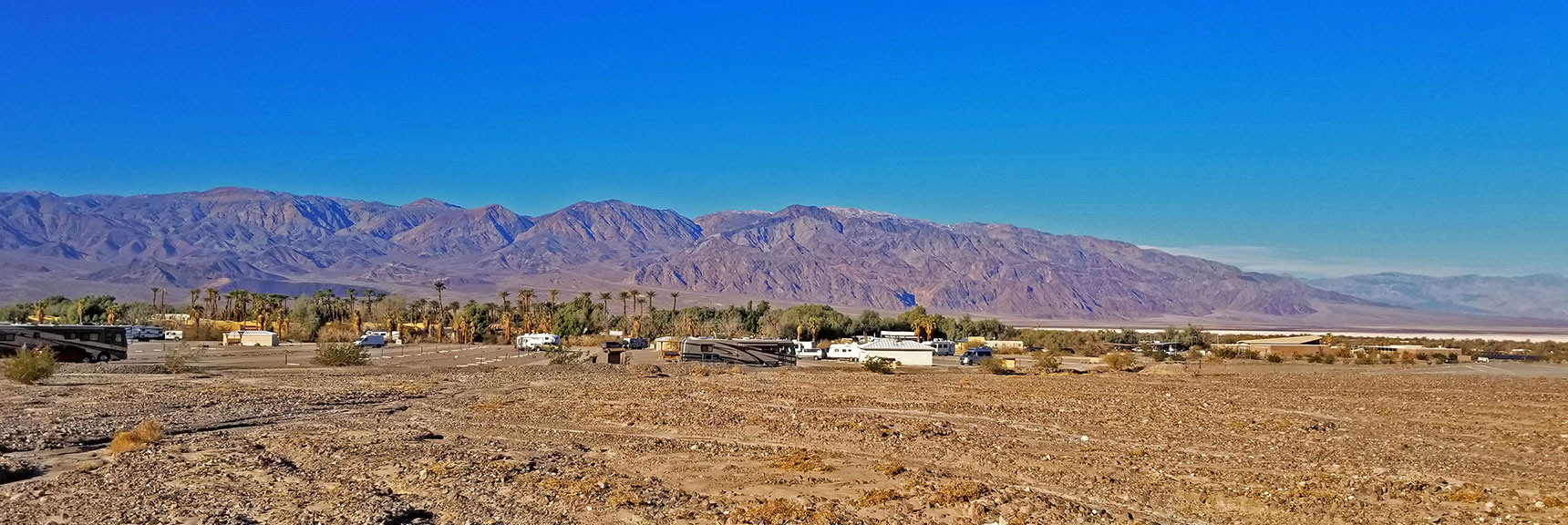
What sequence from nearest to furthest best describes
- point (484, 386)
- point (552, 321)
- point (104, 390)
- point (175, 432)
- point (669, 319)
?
point (175, 432) → point (104, 390) → point (484, 386) → point (552, 321) → point (669, 319)

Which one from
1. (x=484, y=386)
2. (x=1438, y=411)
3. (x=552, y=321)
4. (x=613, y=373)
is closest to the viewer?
(x=1438, y=411)

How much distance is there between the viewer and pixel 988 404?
1169 inches

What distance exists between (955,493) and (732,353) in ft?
147

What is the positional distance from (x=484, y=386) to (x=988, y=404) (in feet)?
51.4

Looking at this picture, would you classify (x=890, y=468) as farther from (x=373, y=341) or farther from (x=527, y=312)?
(x=527, y=312)

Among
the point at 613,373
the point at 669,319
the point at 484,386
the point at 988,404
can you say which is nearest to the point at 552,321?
the point at 669,319

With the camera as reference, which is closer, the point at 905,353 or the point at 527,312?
the point at 905,353

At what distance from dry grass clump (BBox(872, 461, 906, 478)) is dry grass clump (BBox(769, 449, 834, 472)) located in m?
0.69

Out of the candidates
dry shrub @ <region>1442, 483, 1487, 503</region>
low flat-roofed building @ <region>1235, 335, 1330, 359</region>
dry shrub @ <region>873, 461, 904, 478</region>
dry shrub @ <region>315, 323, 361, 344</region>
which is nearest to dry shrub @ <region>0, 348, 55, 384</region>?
dry shrub @ <region>873, 461, 904, 478</region>

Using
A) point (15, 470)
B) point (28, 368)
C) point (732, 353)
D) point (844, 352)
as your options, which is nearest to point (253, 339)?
point (732, 353)

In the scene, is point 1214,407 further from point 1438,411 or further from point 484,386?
point 484,386

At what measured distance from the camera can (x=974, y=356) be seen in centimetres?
6644

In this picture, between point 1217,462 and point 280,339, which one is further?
point 280,339

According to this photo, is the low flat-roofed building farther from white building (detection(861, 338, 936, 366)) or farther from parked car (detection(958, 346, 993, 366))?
white building (detection(861, 338, 936, 366))
